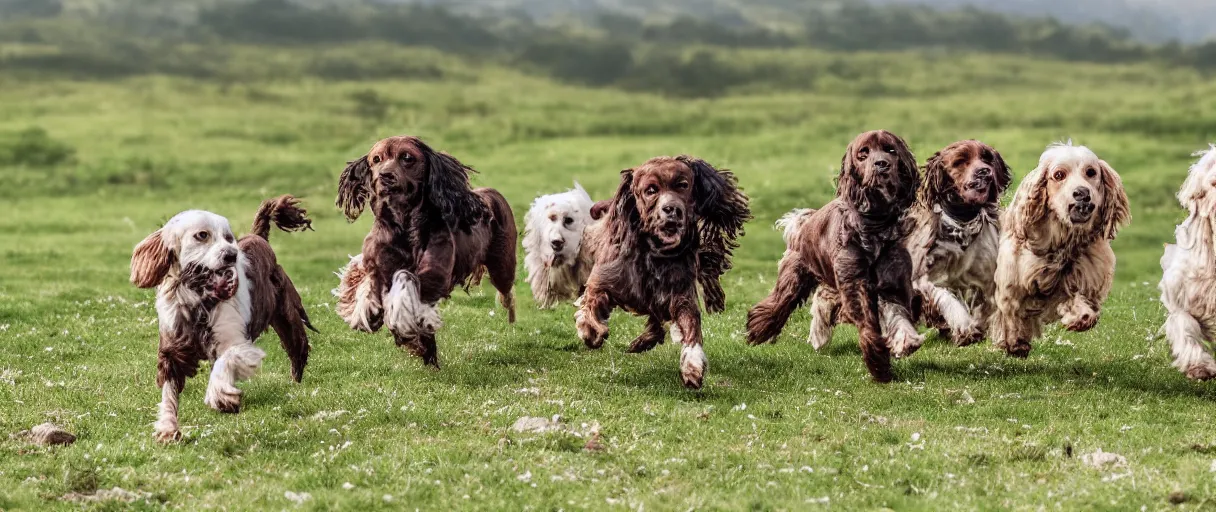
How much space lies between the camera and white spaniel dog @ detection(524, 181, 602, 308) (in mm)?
16891

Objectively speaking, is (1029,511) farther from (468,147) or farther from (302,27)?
(302,27)

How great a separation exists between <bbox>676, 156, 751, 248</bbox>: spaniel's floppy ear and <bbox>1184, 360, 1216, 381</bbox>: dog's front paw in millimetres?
4175

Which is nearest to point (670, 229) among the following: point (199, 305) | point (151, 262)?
point (199, 305)

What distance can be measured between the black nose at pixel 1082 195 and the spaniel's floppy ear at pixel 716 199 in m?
3.00

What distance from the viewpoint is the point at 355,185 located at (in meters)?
13.1

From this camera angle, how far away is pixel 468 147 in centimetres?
4472

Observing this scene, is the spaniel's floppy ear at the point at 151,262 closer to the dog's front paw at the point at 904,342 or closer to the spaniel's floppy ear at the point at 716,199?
the spaniel's floppy ear at the point at 716,199

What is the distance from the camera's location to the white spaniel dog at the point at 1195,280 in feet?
37.6

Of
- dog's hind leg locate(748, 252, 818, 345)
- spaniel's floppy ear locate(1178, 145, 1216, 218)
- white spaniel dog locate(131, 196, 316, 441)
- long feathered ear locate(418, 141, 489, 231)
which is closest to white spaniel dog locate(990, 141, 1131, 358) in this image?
spaniel's floppy ear locate(1178, 145, 1216, 218)

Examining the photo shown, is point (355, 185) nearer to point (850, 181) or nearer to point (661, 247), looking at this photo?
point (661, 247)

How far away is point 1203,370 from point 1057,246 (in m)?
1.83

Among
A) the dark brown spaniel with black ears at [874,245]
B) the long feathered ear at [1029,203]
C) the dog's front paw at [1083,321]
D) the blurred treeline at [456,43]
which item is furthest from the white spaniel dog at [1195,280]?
the blurred treeline at [456,43]

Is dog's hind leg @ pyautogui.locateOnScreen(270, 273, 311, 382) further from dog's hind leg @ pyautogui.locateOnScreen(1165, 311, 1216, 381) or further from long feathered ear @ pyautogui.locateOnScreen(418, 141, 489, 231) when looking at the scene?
dog's hind leg @ pyautogui.locateOnScreen(1165, 311, 1216, 381)

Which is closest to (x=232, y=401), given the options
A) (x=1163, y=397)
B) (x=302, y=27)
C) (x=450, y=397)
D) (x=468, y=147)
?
(x=450, y=397)
